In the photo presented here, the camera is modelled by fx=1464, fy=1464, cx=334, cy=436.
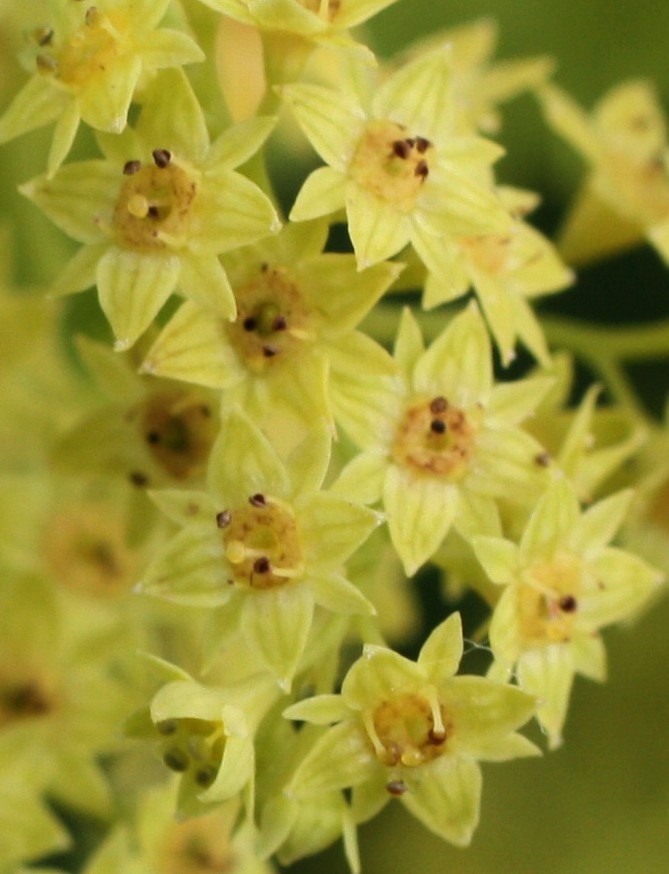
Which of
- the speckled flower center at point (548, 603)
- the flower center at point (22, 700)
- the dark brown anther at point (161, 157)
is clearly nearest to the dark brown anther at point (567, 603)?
the speckled flower center at point (548, 603)

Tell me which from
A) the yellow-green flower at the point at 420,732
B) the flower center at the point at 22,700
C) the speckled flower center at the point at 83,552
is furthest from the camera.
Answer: the speckled flower center at the point at 83,552

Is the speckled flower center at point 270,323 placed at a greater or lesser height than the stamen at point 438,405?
greater

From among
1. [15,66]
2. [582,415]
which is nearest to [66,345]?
[15,66]

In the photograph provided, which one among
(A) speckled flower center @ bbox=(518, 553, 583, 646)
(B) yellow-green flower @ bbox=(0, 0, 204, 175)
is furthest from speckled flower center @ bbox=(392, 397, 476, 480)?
(B) yellow-green flower @ bbox=(0, 0, 204, 175)

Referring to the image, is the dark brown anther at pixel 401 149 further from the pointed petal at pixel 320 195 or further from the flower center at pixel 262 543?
the flower center at pixel 262 543

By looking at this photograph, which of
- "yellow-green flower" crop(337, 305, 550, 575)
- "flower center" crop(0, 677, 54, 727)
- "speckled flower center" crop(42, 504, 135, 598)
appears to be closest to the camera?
"yellow-green flower" crop(337, 305, 550, 575)

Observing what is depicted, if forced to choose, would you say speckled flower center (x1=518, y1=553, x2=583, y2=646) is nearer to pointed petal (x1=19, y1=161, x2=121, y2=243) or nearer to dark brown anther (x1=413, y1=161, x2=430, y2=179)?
dark brown anther (x1=413, y1=161, x2=430, y2=179)
